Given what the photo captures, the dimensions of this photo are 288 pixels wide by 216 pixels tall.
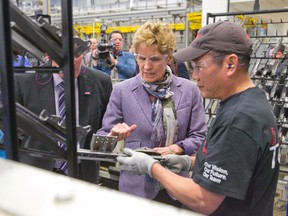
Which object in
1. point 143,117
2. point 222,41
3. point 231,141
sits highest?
point 222,41

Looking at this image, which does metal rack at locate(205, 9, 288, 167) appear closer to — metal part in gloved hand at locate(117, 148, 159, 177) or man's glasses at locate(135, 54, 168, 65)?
man's glasses at locate(135, 54, 168, 65)

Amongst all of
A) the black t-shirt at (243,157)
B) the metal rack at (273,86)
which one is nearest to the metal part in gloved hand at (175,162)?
the black t-shirt at (243,157)

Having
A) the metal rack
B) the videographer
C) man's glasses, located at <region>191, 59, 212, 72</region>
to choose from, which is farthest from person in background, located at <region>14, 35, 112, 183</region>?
the metal rack

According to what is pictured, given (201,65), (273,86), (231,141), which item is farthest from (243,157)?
(273,86)

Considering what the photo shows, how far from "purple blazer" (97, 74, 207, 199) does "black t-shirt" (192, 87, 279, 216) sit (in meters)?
0.54

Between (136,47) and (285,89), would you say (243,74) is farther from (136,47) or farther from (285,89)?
(285,89)

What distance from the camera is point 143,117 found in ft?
5.01

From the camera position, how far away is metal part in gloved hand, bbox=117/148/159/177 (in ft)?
3.95

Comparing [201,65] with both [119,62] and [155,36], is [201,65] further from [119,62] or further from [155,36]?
[119,62]

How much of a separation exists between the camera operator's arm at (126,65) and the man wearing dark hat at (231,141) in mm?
2341

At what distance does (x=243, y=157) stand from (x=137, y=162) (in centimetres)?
46

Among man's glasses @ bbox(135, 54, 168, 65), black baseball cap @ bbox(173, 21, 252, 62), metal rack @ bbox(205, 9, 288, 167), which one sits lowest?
metal rack @ bbox(205, 9, 288, 167)

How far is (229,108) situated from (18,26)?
68 centimetres

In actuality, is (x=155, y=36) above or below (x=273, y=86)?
above
